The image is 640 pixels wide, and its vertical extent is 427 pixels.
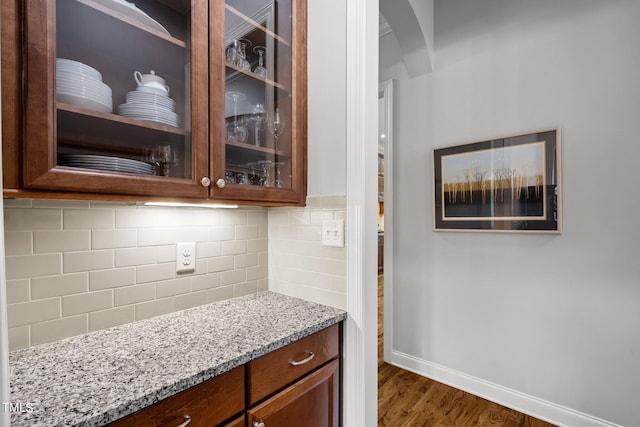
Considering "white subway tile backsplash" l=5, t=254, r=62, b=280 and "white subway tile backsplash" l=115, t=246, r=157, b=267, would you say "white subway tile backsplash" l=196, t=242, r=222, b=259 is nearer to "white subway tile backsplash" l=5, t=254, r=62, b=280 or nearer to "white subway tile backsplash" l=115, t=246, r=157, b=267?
"white subway tile backsplash" l=115, t=246, r=157, b=267

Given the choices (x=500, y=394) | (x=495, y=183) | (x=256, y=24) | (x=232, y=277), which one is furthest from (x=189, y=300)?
(x=500, y=394)

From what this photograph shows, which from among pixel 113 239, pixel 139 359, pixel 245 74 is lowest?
pixel 139 359

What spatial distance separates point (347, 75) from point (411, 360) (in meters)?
2.18

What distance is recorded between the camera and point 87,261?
3.26 ft

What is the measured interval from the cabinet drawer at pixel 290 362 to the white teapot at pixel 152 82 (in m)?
0.87

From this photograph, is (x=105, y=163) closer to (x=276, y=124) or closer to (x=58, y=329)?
(x=58, y=329)

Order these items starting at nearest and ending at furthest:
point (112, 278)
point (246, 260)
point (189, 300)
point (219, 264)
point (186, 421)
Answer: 1. point (186, 421)
2. point (112, 278)
3. point (189, 300)
4. point (219, 264)
5. point (246, 260)

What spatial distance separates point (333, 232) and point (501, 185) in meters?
1.37

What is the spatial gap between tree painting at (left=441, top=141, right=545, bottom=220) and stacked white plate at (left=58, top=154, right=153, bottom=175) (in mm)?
1953

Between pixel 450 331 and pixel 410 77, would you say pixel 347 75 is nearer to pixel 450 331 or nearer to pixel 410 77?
pixel 410 77

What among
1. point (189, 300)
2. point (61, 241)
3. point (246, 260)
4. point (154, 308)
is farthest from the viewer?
point (246, 260)

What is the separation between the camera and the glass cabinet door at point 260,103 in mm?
1062

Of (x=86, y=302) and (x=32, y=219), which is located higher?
(x=32, y=219)

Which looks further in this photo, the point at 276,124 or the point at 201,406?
the point at 276,124
